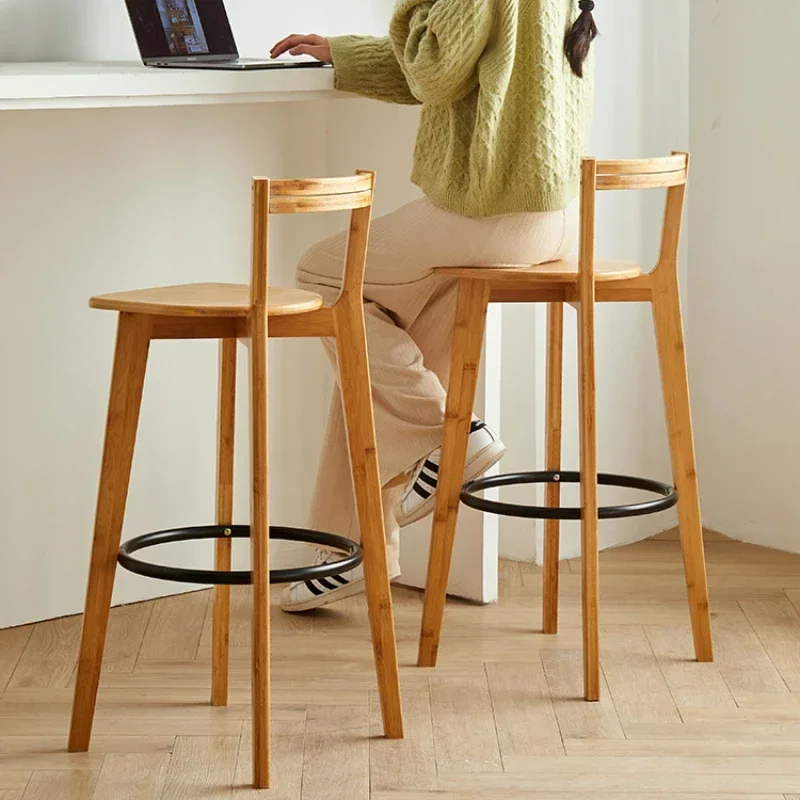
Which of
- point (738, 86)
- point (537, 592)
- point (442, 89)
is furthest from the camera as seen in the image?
point (738, 86)

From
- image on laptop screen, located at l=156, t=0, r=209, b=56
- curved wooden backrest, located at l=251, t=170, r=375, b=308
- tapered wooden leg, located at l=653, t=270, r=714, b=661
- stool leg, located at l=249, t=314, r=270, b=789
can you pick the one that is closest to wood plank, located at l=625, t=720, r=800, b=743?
tapered wooden leg, located at l=653, t=270, r=714, b=661

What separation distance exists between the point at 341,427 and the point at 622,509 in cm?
53

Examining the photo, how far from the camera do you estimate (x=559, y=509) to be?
258 cm

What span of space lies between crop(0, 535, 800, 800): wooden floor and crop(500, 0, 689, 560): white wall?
0.35m

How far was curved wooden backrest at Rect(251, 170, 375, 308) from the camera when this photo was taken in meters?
2.04

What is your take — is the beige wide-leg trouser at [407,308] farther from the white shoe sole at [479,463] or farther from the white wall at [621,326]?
the white wall at [621,326]

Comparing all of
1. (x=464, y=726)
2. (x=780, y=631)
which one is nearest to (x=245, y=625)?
(x=464, y=726)

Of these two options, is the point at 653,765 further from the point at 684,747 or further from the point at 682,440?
the point at 682,440

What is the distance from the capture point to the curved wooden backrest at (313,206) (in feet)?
6.70

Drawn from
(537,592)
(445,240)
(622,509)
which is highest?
(445,240)

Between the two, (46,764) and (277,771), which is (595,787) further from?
(46,764)

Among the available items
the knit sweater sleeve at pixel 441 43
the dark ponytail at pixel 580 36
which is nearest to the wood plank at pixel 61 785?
the knit sweater sleeve at pixel 441 43

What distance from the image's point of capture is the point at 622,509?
252cm

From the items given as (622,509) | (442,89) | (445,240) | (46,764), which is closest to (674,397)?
(622,509)
